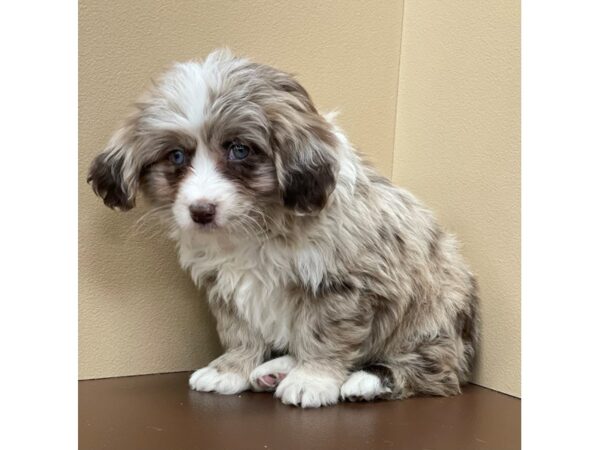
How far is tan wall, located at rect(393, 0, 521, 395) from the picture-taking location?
249cm

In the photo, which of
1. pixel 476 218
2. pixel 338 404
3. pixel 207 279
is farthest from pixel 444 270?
pixel 207 279

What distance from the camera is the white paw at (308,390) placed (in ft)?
7.32

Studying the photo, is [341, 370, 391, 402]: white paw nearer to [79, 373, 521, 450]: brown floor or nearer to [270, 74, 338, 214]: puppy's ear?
[79, 373, 521, 450]: brown floor

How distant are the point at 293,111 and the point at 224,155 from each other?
23 centimetres

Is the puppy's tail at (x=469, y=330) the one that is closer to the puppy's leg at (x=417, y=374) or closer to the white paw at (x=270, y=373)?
the puppy's leg at (x=417, y=374)

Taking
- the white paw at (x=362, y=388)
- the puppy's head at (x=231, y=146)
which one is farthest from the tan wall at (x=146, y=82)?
the white paw at (x=362, y=388)

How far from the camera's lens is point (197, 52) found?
2555 millimetres

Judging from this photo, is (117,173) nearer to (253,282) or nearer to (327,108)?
(253,282)

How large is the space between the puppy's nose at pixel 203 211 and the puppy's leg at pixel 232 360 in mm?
496

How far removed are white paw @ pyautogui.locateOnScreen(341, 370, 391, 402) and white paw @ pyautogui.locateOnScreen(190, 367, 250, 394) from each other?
34 centimetres

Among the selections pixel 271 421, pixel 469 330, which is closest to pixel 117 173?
pixel 271 421

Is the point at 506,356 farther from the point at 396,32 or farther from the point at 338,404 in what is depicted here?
the point at 396,32

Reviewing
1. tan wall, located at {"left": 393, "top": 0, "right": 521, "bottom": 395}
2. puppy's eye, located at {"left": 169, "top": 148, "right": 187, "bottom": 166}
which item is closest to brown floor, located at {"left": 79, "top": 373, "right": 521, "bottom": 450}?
tan wall, located at {"left": 393, "top": 0, "right": 521, "bottom": 395}

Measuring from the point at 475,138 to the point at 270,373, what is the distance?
1.07 meters
